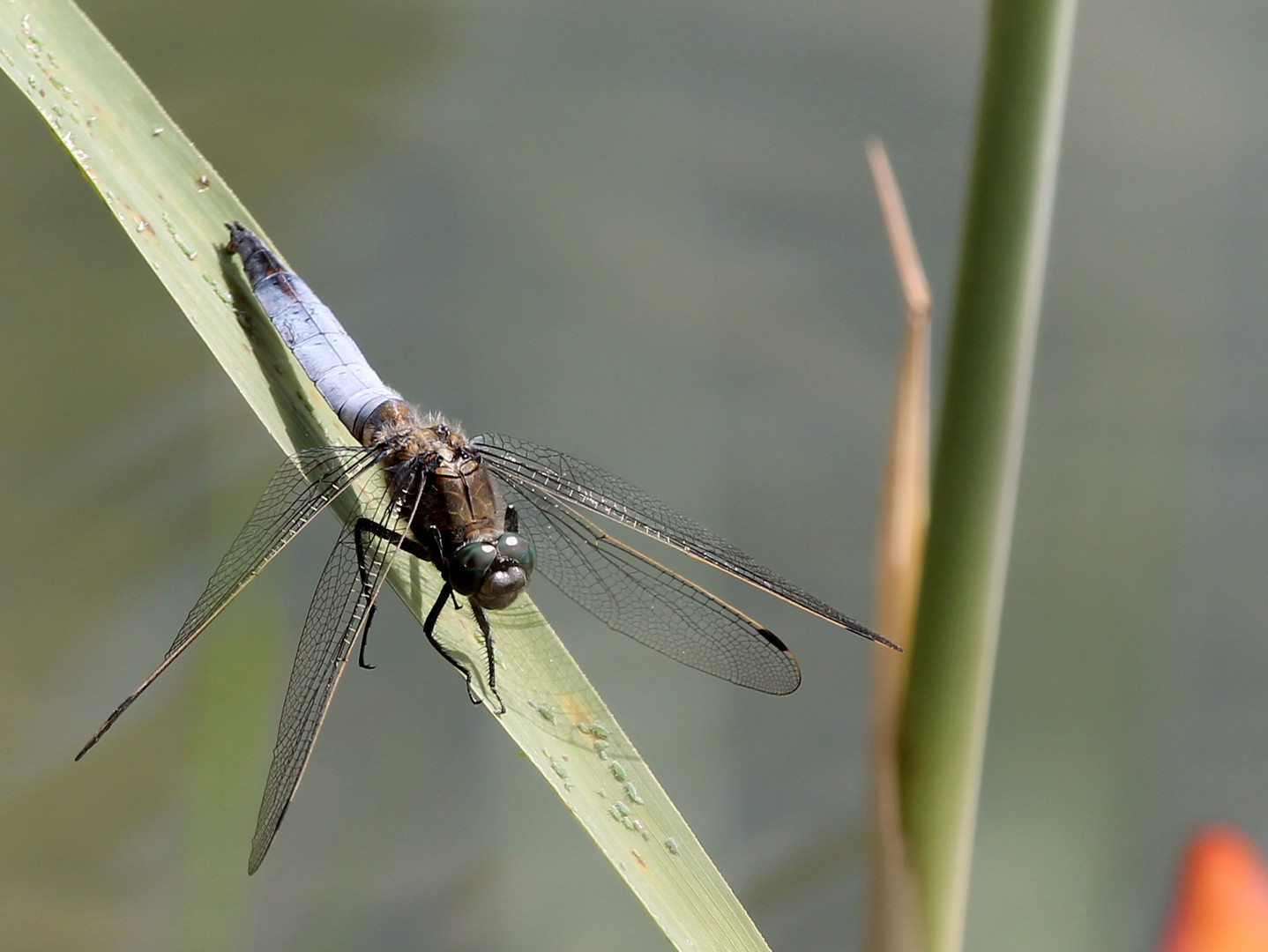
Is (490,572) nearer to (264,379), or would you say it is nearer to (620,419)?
(264,379)

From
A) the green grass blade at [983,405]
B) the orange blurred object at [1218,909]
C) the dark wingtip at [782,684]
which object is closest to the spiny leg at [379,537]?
the dark wingtip at [782,684]

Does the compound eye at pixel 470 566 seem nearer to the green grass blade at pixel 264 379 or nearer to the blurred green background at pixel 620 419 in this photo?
the green grass blade at pixel 264 379

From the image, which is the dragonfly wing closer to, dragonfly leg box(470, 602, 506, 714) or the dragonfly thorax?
the dragonfly thorax

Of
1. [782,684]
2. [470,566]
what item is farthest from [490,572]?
[782,684]

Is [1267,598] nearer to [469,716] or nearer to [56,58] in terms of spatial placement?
[469,716]

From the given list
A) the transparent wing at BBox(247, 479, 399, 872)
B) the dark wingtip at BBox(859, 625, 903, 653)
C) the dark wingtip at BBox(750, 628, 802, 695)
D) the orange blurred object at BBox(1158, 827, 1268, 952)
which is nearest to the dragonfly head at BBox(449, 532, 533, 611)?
the transparent wing at BBox(247, 479, 399, 872)

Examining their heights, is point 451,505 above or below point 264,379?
below

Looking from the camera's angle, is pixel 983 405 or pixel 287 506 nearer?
pixel 983 405
